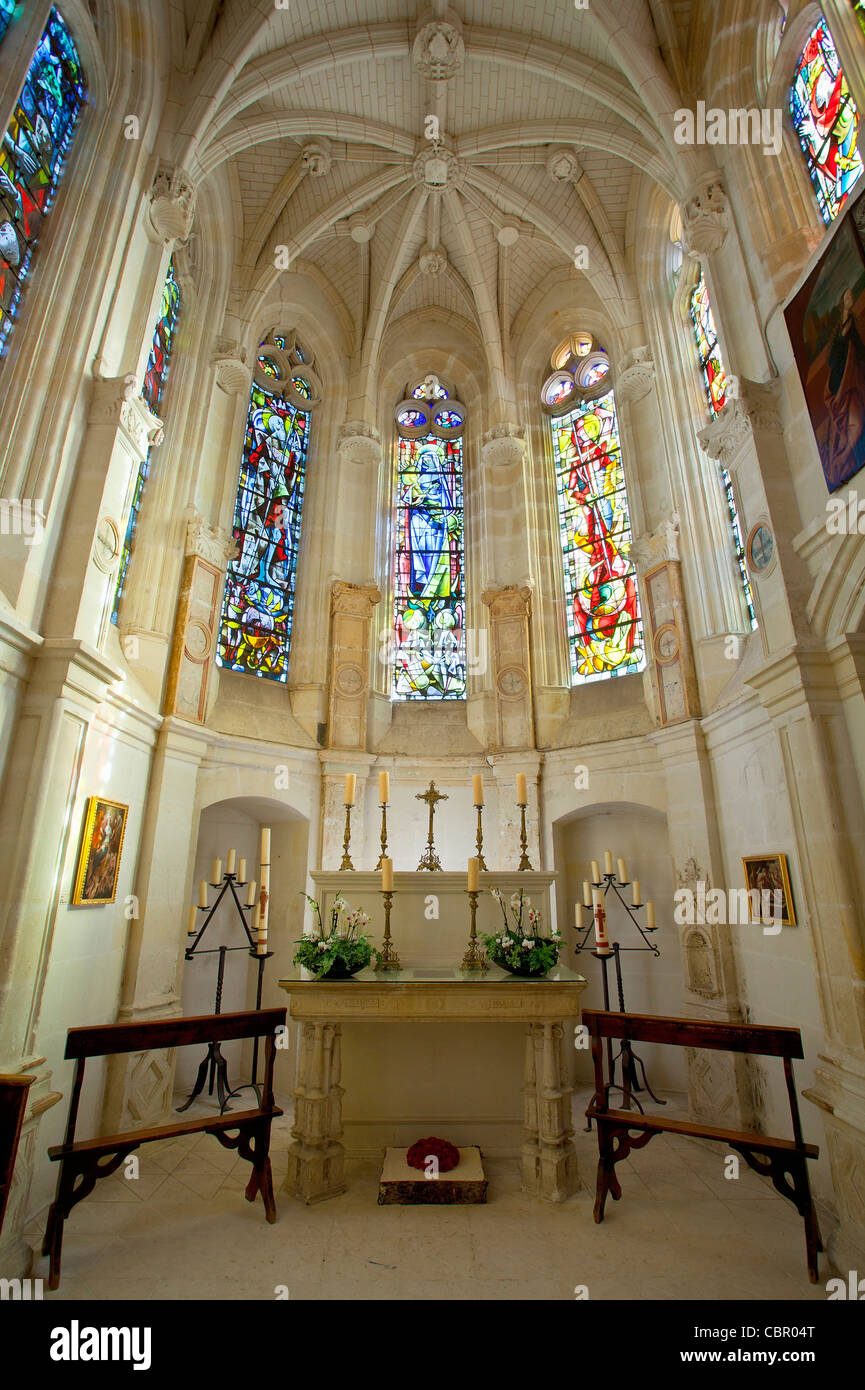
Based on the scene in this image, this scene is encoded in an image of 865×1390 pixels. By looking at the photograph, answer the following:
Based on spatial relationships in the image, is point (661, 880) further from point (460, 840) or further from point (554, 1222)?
point (554, 1222)

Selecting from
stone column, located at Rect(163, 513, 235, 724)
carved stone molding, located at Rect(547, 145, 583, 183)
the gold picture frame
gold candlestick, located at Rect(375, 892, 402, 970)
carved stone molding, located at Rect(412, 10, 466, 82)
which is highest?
carved stone molding, located at Rect(412, 10, 466, 82)

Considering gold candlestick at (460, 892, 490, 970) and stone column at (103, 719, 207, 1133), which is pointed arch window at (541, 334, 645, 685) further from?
stone column at (103, 719, 207, 1133)

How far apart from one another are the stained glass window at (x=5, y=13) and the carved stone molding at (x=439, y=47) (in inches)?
241

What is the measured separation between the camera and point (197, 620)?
852 cm

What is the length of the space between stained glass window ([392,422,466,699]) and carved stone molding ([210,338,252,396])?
3458 millimetres

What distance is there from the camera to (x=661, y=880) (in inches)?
354

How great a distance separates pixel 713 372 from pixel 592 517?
2.80 m

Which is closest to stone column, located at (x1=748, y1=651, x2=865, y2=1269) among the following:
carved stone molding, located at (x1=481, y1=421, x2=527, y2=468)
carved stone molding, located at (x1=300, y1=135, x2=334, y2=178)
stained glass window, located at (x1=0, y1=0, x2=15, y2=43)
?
carved stone molding, located at (x1=481, y1=421, x2=527, y2=468)

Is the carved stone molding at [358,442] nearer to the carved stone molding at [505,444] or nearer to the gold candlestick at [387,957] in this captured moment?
the carved stone molding at [505,444]

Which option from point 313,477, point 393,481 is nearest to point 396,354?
point 393,481

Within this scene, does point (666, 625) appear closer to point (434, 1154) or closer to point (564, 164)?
point (434, 1154)

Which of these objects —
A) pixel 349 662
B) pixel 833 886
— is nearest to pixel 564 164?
pixel 349 662

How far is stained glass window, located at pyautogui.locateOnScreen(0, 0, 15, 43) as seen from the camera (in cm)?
534

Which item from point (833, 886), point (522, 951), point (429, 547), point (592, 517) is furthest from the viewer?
point (429, 547)
